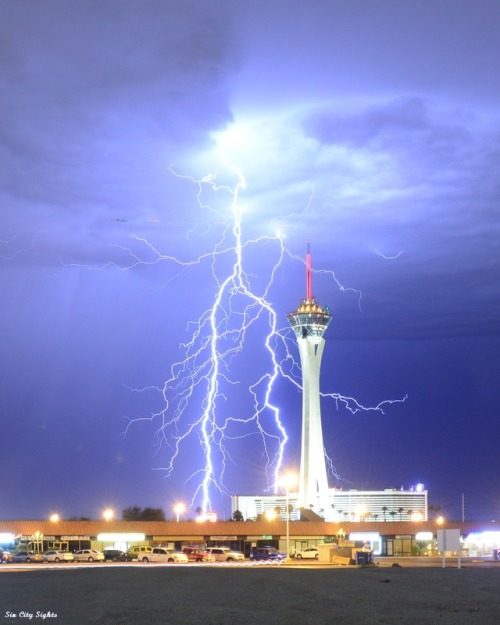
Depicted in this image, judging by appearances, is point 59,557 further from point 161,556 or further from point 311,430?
point 311,430

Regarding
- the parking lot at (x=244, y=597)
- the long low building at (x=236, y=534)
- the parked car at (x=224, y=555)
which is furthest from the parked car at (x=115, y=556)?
the parking lot at (x=244, y=597)

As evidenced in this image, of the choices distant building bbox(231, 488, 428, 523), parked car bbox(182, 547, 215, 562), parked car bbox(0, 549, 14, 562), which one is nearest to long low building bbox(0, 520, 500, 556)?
parked car bbox(0, 549, 14, 562)

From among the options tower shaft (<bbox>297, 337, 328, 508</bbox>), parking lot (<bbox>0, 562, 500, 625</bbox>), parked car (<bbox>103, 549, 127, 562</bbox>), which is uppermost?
tower shaft (<bbox>297, 337, 328, 508</bbox>)

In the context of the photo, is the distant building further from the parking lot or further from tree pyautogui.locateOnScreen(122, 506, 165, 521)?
the parking lot

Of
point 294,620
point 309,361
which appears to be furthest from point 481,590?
point 309,361

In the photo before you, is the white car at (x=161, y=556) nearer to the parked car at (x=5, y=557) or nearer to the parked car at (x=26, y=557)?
the parked car at (x=26, y=557)

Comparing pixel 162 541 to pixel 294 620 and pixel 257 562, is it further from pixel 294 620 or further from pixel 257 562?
pixel 294 620
